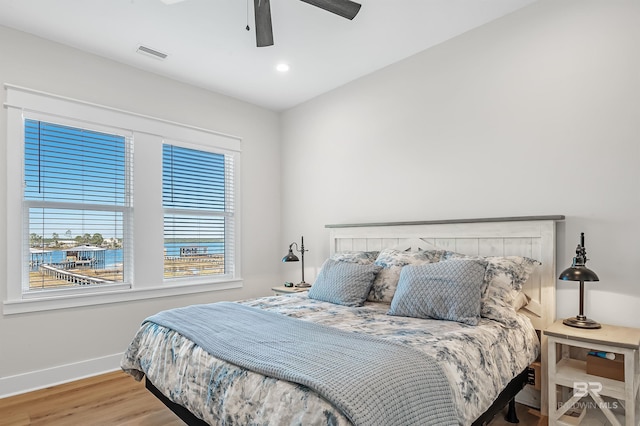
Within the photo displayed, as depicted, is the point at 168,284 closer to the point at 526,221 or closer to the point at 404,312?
the point at 404,312

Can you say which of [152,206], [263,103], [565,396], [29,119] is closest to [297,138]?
[263,103]

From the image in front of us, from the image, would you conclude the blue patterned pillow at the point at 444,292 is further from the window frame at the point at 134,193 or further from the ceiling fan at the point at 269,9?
the window frame at the point at 134,193

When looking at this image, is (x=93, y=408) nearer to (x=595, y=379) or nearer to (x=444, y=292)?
(x=444, y=292)

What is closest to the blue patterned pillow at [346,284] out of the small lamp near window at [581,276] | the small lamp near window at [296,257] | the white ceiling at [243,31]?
the small lamp near window at [296,257]

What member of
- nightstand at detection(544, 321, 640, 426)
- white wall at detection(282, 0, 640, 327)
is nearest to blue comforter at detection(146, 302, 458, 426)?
nightstand at detection(544, 321, 640, 426)

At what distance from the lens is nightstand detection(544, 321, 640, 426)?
1.94m

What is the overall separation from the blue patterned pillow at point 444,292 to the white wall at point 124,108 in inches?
95.7

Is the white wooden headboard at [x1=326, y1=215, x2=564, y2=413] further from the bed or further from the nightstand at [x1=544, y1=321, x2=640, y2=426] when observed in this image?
the nightstand at [x1=544, y1=321, x2=640, y2=426]

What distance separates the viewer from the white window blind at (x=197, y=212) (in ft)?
12.6

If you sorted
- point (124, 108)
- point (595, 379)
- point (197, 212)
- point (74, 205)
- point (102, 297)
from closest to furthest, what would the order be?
point (595, 379), point (74, 205), point (102, 297), point (124, 108), point (197, 212)

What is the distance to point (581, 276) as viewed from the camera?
2.13 meters

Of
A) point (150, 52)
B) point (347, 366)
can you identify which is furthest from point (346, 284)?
point (150, 52)

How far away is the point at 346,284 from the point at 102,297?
2.18 meters

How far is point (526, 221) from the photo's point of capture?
2.64 m
